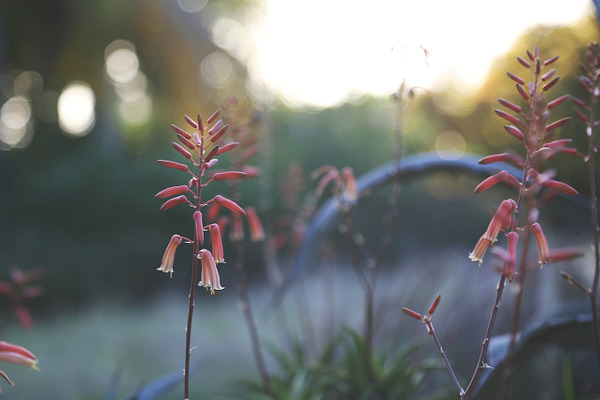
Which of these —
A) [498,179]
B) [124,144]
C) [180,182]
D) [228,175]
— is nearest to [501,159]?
[498,179]

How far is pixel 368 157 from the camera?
6.42 metres

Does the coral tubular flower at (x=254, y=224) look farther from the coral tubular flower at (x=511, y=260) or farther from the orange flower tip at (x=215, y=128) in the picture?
the coral tubular flower at (x=511, y=260)

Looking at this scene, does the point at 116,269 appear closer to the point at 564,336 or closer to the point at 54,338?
the point at 54,338

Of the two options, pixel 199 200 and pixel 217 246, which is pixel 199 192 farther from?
pixel 217 246

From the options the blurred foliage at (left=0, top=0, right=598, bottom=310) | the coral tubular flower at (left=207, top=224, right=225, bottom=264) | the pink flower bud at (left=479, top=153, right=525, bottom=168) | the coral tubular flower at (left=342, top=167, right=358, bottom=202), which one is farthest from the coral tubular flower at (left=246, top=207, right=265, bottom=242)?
the pink flower bud at (left=479, top=153, right=525, bottom=168)

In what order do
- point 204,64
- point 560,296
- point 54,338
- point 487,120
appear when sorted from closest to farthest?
point 560,296, point 54,338, point 487,120, point 204,64

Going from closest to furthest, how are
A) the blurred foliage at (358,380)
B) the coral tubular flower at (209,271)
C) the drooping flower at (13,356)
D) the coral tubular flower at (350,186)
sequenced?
the drooping flower at (13,356) < the coral tubular flower at (209,271) < the coral tubular flower at (350,186) < the blurred foliage at (358,380)

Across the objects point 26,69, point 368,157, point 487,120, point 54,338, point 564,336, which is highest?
point 26,69

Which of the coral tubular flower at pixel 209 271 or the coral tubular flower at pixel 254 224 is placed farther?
the coral tubular flower at pixel 254 224

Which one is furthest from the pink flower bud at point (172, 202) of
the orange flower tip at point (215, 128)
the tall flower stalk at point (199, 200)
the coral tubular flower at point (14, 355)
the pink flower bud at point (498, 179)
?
the pink flower bud at point (498, 179)

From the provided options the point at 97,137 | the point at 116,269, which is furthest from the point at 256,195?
the point at 97,137

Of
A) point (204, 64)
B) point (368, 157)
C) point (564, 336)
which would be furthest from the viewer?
point (204, 64)

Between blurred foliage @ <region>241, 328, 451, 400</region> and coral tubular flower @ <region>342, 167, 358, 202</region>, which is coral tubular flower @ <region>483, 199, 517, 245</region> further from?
blurred foliage @ <region>241, 328, 451, 400</region>

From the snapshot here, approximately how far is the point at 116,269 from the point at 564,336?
4318mm
